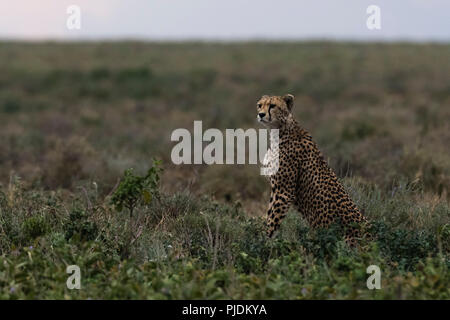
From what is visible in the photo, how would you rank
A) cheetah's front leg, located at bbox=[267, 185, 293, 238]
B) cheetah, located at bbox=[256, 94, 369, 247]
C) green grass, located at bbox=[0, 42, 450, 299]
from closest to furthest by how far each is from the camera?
green grass, located at bbox=[0, 42, 450, 299]
cheetah, located at bbox=[256, 94, 369, 247]
cheetah's front leg, located at bbox=[267, 185, 293, 238]

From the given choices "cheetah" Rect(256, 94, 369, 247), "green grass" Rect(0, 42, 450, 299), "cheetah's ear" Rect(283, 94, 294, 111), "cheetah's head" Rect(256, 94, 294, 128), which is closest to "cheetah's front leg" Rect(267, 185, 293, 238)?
"cheetah" Rect(256, 94, 369, 247)

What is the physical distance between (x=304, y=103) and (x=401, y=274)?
624 inches

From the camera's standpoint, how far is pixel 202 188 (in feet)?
30.0

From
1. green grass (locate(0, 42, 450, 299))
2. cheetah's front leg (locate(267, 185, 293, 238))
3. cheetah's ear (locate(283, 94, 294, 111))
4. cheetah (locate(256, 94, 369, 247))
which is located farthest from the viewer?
cheetah's ear (locate(283, 94, 294, 111))

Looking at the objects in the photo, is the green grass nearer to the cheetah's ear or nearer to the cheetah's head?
the cheetah's head

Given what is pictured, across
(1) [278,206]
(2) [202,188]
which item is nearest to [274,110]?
(1) [278,206]

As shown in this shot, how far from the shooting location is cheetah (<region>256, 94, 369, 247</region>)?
5.25 m

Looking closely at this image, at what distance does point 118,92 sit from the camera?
22.5 metres

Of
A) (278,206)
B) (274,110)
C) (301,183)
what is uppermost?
(274,110)

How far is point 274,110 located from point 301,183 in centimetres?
59

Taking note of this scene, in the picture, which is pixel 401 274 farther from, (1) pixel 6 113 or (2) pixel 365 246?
(1) pixel 6 113

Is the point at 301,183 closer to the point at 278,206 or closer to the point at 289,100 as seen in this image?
the point at 278,206

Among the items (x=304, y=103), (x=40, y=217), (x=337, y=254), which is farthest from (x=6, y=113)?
(x=337, y=254)

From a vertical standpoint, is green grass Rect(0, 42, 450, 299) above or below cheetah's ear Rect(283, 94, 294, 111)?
below
